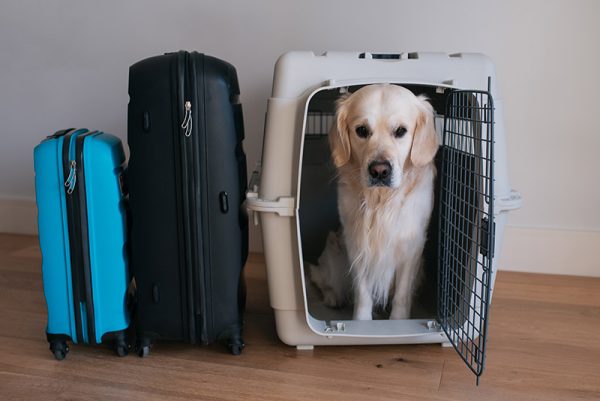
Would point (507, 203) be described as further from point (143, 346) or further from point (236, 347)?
point (143, 346)

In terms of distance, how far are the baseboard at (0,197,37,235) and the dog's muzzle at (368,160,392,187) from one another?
179 centimetres

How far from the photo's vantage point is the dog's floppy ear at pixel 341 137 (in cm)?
155

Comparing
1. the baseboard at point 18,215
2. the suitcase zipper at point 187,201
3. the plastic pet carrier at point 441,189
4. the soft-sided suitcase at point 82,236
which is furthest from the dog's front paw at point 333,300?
the baseboard at point 18,215

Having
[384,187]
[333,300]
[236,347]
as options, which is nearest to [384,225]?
[384,187]

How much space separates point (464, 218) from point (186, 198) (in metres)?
0.70

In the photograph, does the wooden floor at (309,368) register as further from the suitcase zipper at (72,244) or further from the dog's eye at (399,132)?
the dog's eye at (399,132)

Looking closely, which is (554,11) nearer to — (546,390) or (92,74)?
(546,390)

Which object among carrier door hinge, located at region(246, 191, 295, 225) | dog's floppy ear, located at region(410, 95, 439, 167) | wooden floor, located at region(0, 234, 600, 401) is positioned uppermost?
dog's floppy ear, located at region(410, 95, 439, 167)

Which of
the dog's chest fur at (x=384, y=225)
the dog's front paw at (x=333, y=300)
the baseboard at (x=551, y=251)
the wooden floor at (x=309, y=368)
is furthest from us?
the baseboard at (x=551, y=251)

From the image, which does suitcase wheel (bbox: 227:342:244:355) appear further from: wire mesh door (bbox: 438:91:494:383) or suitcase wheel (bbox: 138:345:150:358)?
wire mesh door (bbox: 438:91:494:383)

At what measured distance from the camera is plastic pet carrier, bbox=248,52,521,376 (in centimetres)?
144

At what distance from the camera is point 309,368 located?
1481 mm

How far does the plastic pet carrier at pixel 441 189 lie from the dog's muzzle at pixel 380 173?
182mm

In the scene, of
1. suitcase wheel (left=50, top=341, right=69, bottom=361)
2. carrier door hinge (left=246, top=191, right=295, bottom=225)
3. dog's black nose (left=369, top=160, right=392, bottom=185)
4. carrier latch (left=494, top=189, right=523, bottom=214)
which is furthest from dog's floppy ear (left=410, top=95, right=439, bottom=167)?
suitcase wheel (left=50, top=341, right=69, bottom=361)
